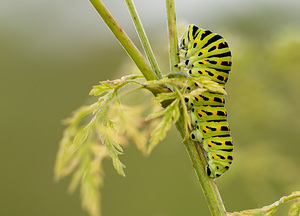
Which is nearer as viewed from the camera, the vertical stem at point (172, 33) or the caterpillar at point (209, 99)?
the vertical stem at point (172, 33)

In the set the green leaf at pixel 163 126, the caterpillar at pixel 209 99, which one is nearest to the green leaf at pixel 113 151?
the green leaf at pixel 163 126

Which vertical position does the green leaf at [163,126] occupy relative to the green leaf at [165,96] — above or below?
below

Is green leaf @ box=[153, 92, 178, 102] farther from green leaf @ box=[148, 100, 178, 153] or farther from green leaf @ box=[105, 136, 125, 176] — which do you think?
green leaf @ box=[105, 136, 125, 176]

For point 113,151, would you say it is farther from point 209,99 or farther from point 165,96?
point 209,99

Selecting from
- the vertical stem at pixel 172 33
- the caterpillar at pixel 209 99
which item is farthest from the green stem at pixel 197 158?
the caterpillar at pixel 209 99

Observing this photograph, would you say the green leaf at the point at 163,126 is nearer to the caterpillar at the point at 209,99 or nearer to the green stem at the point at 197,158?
the green stem at the point at 197,158

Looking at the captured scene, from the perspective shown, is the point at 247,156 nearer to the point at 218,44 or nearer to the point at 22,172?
the point at 218,44
